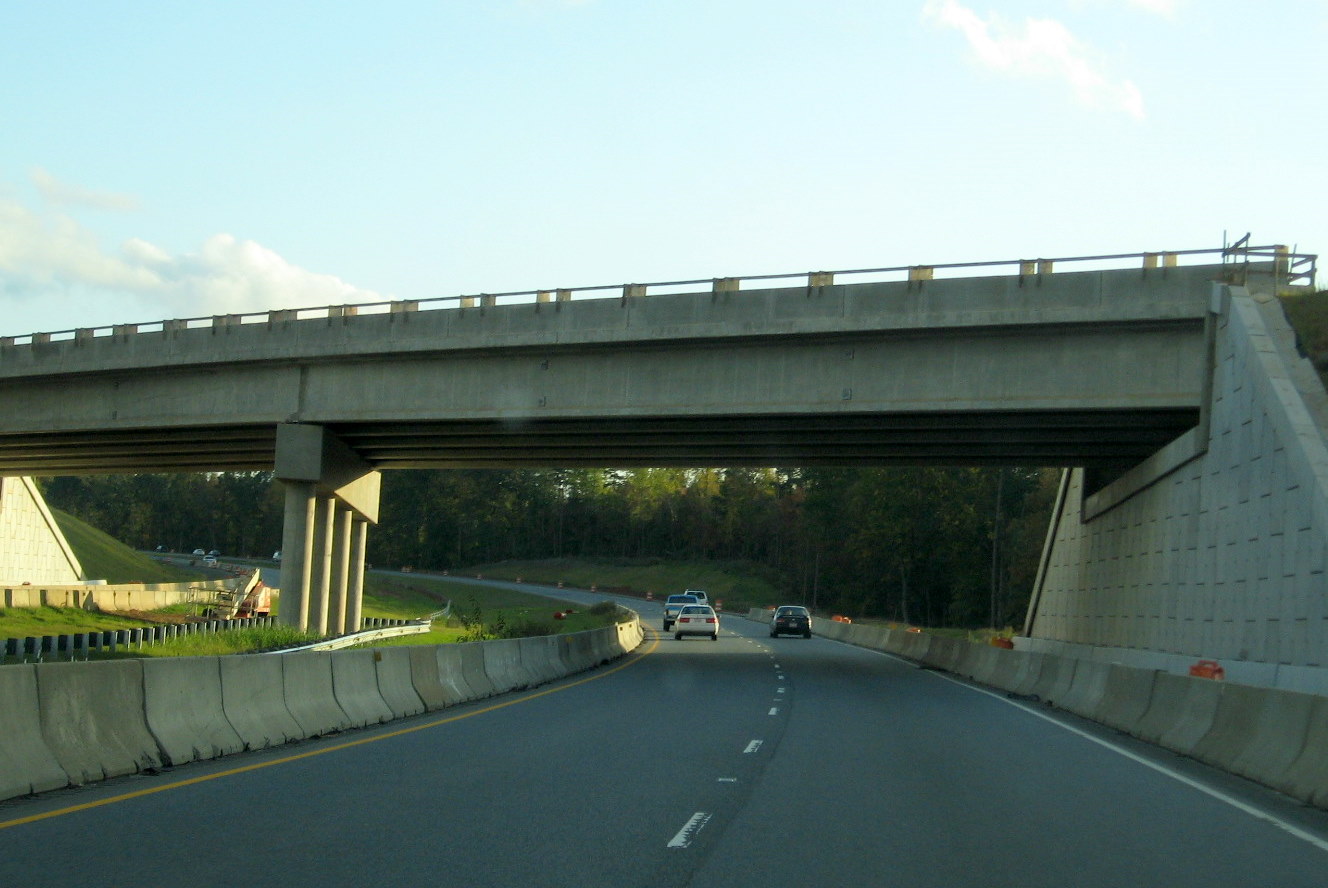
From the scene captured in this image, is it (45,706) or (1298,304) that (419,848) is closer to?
(45,706)

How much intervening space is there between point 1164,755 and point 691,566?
127 metres

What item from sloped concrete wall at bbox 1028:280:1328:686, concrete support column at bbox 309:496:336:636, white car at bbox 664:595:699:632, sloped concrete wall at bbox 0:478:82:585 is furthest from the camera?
white car at bbox 664:595:699:632

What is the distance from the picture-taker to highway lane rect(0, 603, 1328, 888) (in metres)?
8.39

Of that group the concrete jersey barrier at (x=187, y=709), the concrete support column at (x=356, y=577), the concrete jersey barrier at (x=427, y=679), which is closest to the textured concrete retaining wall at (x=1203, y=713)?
the concrete jersey barrier at (x=427, y=679)

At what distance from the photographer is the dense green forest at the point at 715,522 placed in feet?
380

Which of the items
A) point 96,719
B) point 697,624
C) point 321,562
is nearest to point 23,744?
point 96,719

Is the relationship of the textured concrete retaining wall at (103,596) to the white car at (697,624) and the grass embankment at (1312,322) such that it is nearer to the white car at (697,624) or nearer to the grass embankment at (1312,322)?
the white car at (697,624)

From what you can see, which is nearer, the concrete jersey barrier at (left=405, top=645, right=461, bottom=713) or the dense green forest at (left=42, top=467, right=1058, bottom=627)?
the concrete jersey barrier at (left=405, top=645, right=461, bottom=713)

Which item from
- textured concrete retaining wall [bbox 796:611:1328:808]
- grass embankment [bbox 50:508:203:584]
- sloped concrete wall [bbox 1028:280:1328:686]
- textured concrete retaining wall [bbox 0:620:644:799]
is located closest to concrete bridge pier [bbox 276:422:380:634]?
textured concrete retaining wall [bbox 0:620:644:799]

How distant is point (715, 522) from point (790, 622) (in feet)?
329

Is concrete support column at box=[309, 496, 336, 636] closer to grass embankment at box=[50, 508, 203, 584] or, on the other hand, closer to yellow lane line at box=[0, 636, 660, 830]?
yellow lane line at box=[0, 636, 660, 830]

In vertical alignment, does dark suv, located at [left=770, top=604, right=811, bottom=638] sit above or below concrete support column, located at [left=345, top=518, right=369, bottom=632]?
below

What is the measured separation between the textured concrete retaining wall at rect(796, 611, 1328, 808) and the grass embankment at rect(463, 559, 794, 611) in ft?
311

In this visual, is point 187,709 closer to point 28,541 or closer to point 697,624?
point 697,624
